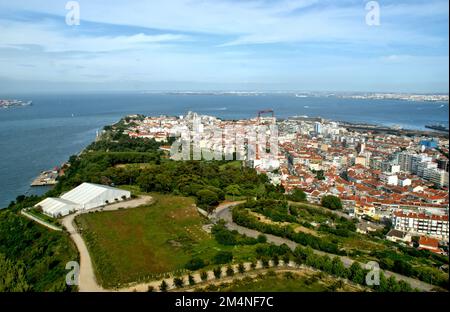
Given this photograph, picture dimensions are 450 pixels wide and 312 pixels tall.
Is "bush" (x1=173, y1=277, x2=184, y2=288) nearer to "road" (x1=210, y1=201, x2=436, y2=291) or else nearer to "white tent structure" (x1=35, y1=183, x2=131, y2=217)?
"road" (x1=210, y1=201, x2=436, y2=291)

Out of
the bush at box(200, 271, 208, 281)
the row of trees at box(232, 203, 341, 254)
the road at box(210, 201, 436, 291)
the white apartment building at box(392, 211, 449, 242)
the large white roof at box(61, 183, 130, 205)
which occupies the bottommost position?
the white apartment building at box(392, 211, 449, 242)

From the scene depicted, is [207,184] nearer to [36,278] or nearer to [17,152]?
[36,278]

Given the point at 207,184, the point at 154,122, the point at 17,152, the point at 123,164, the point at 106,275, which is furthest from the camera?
the point at 154,122

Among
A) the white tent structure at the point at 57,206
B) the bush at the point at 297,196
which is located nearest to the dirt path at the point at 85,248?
the white tent structure at the point at 57,206

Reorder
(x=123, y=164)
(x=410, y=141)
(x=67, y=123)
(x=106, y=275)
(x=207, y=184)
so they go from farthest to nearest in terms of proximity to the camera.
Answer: (x=67, y=123)
(x=410, y=141)
(x=123, y=164)
(x=207, y=184)
(x=106, y=275)

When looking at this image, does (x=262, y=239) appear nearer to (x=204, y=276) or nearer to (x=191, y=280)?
(x=204, y=276)

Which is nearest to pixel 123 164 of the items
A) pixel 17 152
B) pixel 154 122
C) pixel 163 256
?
pixel 17 152

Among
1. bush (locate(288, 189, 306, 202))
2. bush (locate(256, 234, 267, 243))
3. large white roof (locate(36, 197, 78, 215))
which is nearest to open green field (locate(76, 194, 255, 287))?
bush (locate(256, 234, 267, 243))
